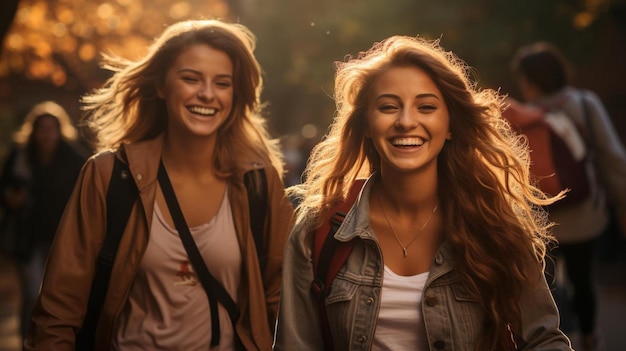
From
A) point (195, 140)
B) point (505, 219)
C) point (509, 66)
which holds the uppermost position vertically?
point (509, 66)

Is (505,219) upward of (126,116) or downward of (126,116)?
downward

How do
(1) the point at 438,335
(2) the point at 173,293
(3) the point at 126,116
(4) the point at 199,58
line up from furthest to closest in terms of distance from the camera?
1. (3) the point at 126,116
2. (4) the point at 199,58
3. (2) the point at 173,293
4. (1) the point at 438,335

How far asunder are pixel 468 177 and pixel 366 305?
67 cm

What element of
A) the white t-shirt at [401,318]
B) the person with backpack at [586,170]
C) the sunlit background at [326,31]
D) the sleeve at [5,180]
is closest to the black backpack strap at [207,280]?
the white t-shirt at [401,318]

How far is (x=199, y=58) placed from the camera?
5.35m

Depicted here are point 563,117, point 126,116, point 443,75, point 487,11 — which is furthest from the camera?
point 487,11

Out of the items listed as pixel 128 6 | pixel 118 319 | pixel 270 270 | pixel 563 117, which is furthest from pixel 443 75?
pixel 128 6

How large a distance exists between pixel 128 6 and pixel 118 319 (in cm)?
1622

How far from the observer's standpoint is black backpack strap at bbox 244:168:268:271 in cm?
512

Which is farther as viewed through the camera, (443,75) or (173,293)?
(173,293)

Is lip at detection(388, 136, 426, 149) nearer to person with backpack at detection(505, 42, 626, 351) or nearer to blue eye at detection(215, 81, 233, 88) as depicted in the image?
blue eye at detection(215, 81, 233, 88)

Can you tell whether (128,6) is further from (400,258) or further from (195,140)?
(400,258)

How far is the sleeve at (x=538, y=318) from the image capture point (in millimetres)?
3793

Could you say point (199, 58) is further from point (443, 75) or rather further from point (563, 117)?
point (563, 117)
